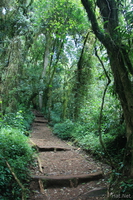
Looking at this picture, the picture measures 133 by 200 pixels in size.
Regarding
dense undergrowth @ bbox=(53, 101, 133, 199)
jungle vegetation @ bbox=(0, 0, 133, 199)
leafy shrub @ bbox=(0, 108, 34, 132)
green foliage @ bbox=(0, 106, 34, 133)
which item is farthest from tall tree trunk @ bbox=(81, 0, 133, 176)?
green foliage @ bbox=(0, 106, 34, 133)

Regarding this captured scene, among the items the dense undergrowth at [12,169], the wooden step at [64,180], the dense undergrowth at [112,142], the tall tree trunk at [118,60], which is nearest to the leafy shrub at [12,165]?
the dense undergrowth at [12,169]

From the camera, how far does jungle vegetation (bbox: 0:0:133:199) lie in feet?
12.5

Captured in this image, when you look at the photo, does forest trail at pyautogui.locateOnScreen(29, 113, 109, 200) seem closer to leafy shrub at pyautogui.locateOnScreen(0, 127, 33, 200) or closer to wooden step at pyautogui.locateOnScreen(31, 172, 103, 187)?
wooden step at pyautogui.locateOnScreen(31, 172, 103, 187)

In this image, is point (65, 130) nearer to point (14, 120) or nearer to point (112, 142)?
point (14, 120)

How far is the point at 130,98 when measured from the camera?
3.77 metres

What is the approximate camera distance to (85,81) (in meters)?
12.4

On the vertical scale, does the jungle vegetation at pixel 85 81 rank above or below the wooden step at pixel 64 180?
above

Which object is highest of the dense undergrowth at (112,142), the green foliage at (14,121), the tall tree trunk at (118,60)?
the tall tree trunk at (118,60)

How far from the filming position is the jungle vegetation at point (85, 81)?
3.80 metres

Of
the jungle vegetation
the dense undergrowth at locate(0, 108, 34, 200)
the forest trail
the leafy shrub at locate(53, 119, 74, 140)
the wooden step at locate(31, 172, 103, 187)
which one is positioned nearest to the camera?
the dense undergrowth at locate(0, 108, 34, 200)

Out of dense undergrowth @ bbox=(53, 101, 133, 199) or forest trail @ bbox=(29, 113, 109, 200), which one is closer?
dense undergrowth @ bbox=(53, 101, 133, 199)

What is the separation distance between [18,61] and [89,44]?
5.96 metres

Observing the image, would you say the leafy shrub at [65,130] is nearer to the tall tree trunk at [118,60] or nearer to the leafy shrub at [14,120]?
the leafy shrub at [14,120]

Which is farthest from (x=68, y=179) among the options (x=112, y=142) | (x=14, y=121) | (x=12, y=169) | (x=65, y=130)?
(x=65, y=130)
